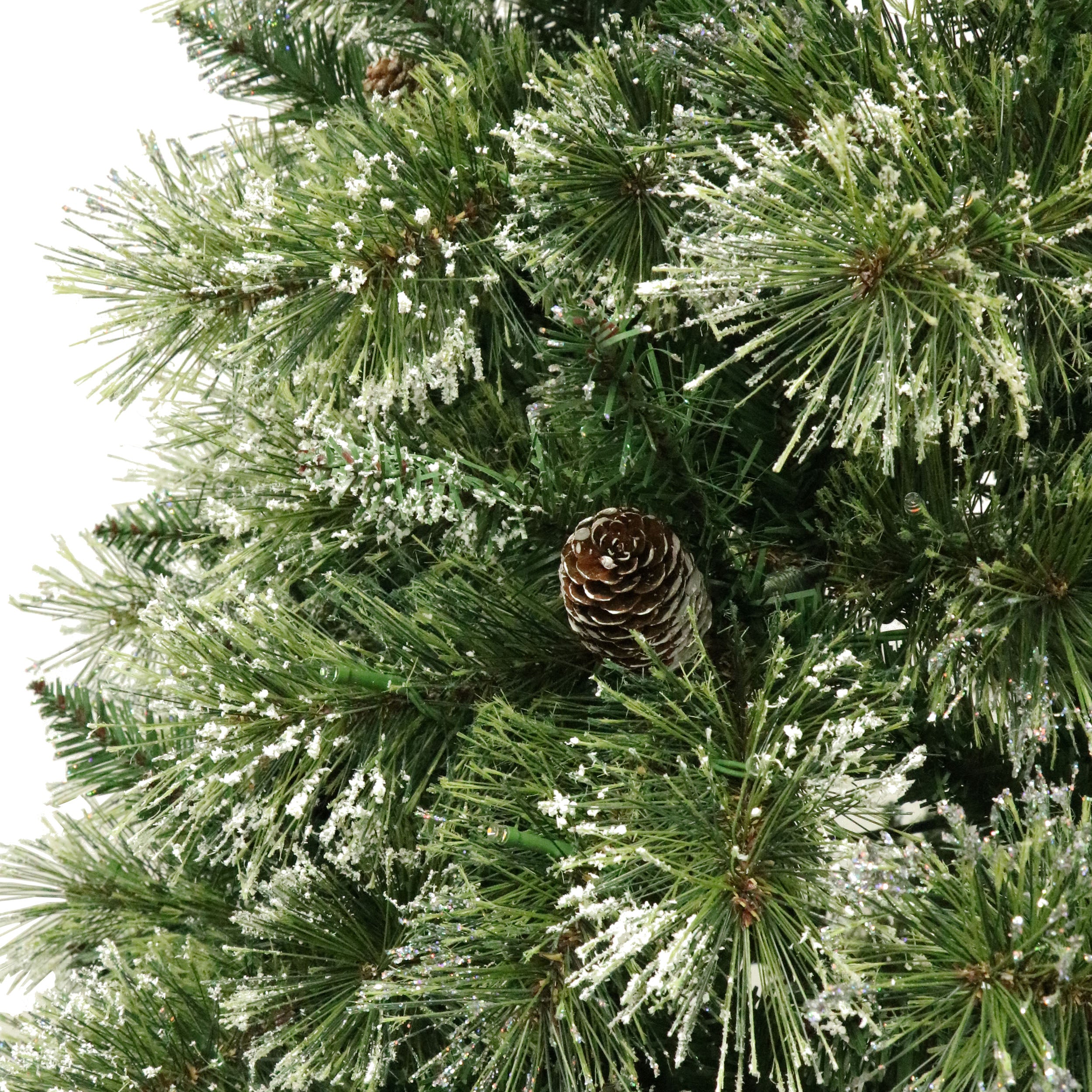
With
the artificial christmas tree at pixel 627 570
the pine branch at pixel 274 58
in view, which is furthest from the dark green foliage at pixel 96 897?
the pine branch at pixel 274 58

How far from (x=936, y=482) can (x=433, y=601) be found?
217 mm

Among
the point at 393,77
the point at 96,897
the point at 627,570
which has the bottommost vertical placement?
the point at 96,897

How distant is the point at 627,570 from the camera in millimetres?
494

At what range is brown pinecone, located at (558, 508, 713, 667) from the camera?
497 mm

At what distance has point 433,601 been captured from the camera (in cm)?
54

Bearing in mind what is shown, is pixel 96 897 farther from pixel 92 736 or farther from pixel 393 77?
pixel 393 77

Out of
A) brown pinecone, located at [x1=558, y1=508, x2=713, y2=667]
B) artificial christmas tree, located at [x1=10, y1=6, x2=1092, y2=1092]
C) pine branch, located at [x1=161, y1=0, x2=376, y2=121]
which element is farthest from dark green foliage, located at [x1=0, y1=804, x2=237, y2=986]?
pine branch, located at [x1=161, y1=0, x2=376, y2=121]

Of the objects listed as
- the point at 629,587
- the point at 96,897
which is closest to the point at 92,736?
the point at 96,897

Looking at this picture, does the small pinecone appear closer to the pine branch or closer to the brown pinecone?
the pine branch

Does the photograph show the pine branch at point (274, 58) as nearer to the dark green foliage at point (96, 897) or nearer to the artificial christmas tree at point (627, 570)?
the artificial christmas tree at point (627, 570)

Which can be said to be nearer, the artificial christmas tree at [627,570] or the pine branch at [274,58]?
the artificial christmas tree at [627,570]

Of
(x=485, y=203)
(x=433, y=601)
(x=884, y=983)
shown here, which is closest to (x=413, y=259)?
Result: (x=485, y=203)

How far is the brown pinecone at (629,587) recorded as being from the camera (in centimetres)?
50

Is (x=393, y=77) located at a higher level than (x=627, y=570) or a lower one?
higher
